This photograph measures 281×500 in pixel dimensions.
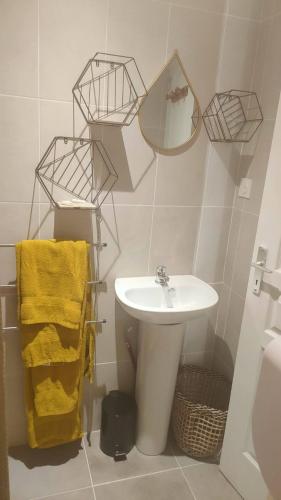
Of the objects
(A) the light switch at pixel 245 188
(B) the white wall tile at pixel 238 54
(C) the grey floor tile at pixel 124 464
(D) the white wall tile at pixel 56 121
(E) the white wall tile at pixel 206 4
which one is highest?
(E) the white wall tile at pixel 206 4

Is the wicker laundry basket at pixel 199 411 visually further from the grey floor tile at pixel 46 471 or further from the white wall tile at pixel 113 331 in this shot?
the grey floor tile at pixel 46 471

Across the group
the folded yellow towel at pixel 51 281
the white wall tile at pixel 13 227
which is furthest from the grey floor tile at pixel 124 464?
the white wall tile at pixel 13 227

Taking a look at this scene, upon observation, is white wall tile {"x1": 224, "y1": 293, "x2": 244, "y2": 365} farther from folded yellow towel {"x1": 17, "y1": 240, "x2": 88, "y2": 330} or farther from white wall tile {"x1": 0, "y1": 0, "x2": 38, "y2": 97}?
white wall tile {"x1": 0, "y1": 0, "x2": 38, "y2": 97}

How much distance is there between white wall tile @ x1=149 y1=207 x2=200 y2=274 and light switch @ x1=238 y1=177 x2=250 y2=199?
8.7 inches

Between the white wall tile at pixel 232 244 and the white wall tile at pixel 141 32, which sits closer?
the white wall tile at pixel 141 32

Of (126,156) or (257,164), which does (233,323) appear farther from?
(126,156)

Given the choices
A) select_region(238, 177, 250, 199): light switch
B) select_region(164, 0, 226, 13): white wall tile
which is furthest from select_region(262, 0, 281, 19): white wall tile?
select_region(238, 177, 250, 199): light switch

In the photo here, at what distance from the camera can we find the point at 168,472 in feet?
5.61

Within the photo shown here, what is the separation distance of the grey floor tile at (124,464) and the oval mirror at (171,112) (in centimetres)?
150

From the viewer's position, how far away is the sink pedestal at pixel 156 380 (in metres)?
1.62

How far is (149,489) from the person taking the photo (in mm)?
1617

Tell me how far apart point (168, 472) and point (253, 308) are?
93 centimetres

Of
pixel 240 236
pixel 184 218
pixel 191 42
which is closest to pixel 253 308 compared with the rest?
pixel 240 236

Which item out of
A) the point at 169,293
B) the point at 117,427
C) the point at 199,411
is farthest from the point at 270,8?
the point at 117,427
